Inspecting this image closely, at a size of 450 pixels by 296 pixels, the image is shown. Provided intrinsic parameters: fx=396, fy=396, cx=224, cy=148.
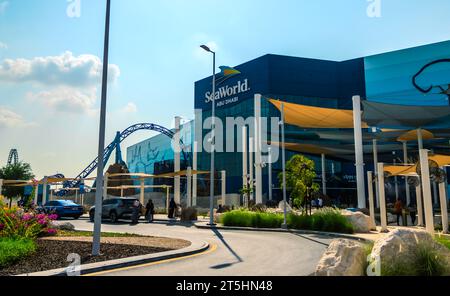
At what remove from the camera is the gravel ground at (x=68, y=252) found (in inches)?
344

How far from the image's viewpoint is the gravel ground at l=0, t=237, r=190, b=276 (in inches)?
344

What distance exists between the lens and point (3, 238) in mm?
11984

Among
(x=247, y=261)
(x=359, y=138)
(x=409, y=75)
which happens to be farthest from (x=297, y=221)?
(x=409, y=75)

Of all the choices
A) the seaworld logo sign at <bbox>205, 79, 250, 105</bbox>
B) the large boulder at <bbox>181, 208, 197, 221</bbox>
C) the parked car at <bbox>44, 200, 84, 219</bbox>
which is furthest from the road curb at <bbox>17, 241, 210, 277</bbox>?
the seaworld logo sign at <bbox>205, 79, 250, 105</bbox>

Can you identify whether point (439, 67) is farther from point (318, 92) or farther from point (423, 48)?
point (318, 92)

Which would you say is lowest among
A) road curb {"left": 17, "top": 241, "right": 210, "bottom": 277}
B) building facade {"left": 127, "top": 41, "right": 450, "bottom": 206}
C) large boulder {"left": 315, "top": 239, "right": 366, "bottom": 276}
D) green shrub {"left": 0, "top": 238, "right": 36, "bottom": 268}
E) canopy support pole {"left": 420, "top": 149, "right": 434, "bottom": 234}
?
road curb {"left": 17, "top": 241, "right": 210, "bottom": 277}

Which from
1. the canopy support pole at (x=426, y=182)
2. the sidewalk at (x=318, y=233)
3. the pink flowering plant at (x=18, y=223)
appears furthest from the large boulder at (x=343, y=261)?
the pink flowering plant at (x=18, y=223)

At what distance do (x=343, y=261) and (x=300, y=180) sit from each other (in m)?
15.9

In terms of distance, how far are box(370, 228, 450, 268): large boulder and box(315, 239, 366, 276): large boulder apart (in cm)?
36

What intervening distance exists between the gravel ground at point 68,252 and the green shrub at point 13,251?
0.50 feet

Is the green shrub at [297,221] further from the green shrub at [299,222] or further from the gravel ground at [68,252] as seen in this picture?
the gravel ground at [68,252]

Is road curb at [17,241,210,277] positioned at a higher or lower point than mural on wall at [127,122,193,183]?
lower

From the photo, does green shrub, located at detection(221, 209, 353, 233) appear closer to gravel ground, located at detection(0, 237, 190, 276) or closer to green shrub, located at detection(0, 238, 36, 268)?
gravel ground, located at detection(0, 237, 190, 276)

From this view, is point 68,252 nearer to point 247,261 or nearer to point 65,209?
point 247,261
